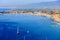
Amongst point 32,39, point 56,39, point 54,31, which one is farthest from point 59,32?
point 32,39

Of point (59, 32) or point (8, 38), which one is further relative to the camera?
point (59, 32)

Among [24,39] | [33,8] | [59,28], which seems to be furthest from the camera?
[33,8]

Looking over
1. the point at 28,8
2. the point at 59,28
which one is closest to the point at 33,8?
the point at 28,8

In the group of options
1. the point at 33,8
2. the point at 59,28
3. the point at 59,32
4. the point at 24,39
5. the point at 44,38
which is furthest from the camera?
the point at 33,8

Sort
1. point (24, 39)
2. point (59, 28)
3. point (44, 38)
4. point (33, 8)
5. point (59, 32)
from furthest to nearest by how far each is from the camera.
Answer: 1. point (33, 8)
2. point (59, 28)
3. point (59, 32)
4. point (44, 38)
5. point (24, 39)

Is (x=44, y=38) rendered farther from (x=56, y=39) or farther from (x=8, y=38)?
(x=8, y=38)

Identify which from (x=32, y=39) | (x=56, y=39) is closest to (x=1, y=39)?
(x=32, y=39)

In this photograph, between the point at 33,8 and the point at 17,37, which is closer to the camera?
the point at 17,37

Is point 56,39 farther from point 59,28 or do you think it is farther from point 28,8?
point 28,8
